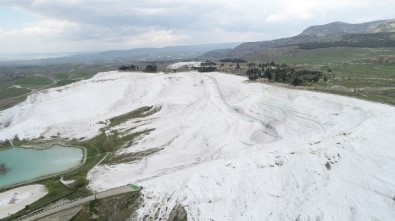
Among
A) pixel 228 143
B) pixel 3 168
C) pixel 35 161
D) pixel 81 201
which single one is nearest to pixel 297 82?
pixel 228 143

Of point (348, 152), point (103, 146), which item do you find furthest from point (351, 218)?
point (103, 146)

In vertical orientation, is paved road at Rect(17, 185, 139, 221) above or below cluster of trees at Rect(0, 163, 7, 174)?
above

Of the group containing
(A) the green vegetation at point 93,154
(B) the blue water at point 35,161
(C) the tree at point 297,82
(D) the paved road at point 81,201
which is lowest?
(B) the blue water at point 35,161

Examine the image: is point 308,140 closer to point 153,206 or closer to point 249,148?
point 249,148

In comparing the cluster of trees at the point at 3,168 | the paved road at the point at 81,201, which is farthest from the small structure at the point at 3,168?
the paved road at the point at 81,201

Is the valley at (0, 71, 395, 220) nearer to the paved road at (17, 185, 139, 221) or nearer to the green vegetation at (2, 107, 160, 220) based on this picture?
the green vegetation at (2, 107, 160, 220)

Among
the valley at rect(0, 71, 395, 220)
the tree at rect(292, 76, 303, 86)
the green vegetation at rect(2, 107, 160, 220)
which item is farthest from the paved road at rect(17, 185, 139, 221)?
the tree at rect(292, 76, 303, 86)

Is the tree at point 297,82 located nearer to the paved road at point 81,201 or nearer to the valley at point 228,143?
the valley at point 228,143

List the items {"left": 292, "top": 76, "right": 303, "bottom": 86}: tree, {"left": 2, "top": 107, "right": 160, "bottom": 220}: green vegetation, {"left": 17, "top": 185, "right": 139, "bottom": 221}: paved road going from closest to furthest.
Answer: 1. {"left": 17, "top": 185, "right": 139, "bottom": 221}: paved road
2. {"left": 2, "top": 107, "right": 160, "bottom": 220}: green vegetation
3. {"left": 292, "top": 76, "right": 303, "bottom": 86}: tree

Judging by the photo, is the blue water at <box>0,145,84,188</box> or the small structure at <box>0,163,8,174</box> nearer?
the blue water at <box>0,145,84,188</box>
